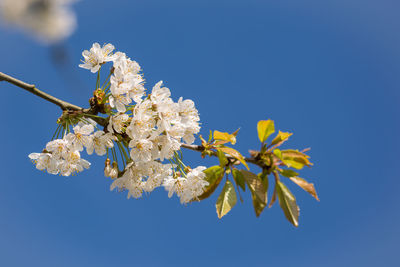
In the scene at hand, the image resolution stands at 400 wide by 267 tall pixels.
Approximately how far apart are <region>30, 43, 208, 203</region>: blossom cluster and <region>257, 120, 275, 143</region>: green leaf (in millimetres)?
306

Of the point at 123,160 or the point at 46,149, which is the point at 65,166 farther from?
the point at 123,160

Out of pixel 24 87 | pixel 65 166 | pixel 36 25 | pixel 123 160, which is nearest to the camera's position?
pixel 24 87

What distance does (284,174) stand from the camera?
1.51 metres

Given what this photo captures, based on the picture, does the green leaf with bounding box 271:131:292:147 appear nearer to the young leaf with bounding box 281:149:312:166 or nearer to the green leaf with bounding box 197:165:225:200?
the young leaf with bounding box 281:149:312:166

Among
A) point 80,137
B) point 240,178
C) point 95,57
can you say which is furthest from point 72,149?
point 240,178

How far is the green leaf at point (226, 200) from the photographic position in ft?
4.78

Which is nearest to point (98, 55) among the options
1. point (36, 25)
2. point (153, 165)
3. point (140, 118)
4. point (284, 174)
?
point (140, 118)

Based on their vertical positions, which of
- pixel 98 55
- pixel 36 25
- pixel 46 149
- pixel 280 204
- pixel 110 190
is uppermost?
pixel 36 25

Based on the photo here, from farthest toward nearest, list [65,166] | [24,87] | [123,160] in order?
[123,160] → [65,166] → [24,87]

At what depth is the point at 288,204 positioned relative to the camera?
1.51m

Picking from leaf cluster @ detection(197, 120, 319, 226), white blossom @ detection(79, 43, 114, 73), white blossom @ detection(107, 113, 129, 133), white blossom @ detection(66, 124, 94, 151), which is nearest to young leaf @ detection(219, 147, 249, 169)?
leaf cluster @ detection(197, 120, 319, 226)

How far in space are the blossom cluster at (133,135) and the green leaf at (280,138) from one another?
0.37 m

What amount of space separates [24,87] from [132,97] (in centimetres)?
41

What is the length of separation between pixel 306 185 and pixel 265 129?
1.07ft
